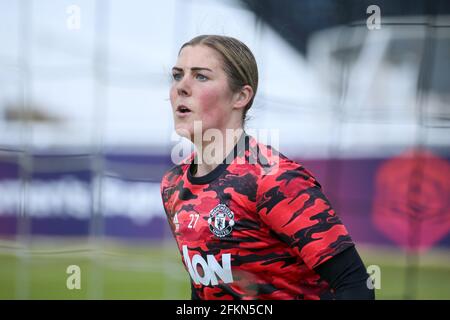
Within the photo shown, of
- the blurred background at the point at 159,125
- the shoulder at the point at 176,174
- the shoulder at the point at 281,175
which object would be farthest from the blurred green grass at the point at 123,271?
the shoulder at the point at 281,175

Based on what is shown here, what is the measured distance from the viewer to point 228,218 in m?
1.20

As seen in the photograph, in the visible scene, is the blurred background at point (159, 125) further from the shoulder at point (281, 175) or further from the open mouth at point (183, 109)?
the shoulder at point (281, 175)

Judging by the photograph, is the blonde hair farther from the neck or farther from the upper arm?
the upper arm

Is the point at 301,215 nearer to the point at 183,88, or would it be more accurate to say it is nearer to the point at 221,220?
the point at 221,220

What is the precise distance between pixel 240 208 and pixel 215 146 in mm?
183

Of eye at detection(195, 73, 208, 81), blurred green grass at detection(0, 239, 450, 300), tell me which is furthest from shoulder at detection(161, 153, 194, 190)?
blurred green grass at detection(0, 239, 450, 300)

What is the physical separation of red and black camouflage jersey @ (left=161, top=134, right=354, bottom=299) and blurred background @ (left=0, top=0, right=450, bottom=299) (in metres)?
1.30

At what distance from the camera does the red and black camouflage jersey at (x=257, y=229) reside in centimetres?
111

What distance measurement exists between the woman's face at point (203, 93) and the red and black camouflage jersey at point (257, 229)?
9 centimetres
